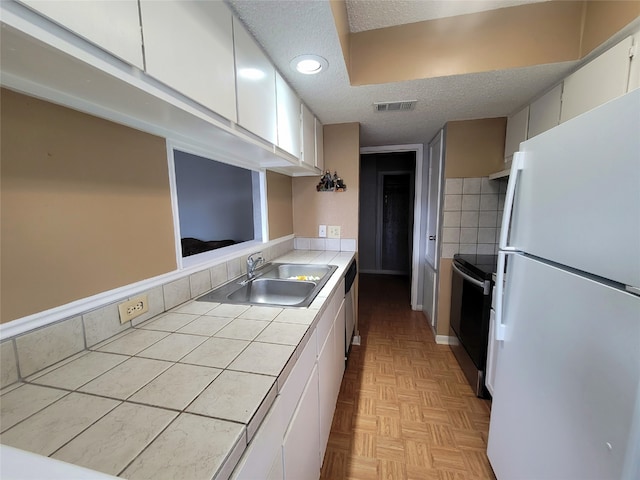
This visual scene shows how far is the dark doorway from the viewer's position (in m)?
4.86

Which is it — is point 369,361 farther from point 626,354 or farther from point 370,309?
point 626,354

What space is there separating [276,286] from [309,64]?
128cm

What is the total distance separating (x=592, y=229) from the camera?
0.75 meters

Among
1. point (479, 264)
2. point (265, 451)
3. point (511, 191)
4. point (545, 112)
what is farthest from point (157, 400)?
point (545, 112)

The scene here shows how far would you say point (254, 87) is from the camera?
1157 mm

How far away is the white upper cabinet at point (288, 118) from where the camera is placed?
1.43 metres

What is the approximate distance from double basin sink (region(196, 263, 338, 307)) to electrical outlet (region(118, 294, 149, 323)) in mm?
259

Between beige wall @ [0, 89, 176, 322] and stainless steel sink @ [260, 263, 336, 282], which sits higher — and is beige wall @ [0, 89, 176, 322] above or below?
above

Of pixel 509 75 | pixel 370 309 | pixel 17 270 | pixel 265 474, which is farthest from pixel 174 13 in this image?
pixel 370 309

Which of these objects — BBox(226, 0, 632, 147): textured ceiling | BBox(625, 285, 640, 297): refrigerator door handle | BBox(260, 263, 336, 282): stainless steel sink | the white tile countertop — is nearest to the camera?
the white tile countertop

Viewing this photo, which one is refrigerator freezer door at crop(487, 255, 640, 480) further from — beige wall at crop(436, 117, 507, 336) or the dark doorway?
the dark doorway

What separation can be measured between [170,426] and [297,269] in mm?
1413

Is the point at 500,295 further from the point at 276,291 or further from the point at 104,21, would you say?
the point at 104,21

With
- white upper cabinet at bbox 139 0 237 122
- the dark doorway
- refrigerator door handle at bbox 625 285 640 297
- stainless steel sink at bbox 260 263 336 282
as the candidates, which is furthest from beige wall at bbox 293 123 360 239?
the dark doorway
